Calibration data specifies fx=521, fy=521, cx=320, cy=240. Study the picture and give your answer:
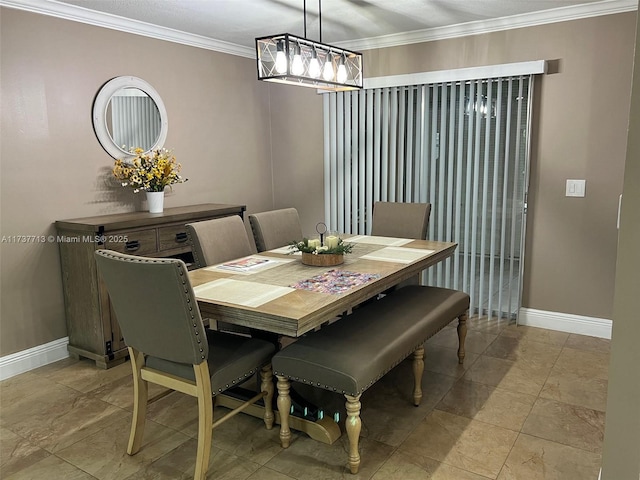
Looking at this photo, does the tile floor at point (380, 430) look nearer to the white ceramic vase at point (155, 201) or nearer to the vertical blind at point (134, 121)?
the white ceramic vase at point (155, 201)

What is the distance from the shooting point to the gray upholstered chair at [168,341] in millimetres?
2072

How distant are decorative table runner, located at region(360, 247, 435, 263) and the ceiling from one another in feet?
5.42

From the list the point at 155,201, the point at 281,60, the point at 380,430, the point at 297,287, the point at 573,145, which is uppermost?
the point at 281,60

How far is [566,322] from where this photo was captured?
407 centimetres

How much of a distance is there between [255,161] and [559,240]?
113 inches

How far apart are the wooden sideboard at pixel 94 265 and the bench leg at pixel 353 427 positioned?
1.92m

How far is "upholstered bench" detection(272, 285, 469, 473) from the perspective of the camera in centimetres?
226

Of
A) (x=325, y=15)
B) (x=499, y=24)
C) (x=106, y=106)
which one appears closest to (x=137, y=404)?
(x=106, y=106)

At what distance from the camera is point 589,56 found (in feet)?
12.3

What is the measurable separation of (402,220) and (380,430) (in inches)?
70.9

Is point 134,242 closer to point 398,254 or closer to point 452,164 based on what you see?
point 398,254

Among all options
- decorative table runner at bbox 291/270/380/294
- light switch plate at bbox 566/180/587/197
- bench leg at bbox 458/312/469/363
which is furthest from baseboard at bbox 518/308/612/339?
decorative table runner at bbox 291/270/380/294

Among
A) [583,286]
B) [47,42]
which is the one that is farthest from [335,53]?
[583,286]

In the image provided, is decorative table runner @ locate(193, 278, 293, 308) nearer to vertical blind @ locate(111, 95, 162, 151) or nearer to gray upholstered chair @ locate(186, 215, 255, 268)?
gray upholstered chair @ locate(186, 215, 255, 268)
